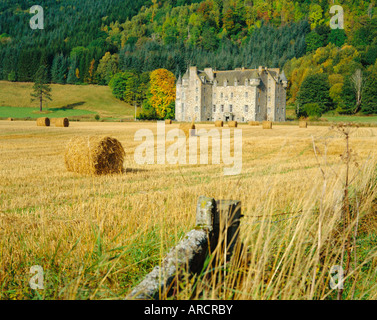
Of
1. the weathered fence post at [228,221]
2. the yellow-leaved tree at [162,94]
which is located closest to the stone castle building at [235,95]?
the yellow-leaved tree at [162,94]

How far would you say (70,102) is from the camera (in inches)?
3996

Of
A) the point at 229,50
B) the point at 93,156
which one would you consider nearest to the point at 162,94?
the point at 229,50

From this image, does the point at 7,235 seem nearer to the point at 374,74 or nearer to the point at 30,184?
the point at 30,184

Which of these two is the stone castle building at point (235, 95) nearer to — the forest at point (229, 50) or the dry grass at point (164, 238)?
the forest at point (229, 50)

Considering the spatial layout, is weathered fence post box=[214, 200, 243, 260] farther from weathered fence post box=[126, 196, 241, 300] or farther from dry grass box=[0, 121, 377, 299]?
dry grass box=[0, 121, 377, 299]

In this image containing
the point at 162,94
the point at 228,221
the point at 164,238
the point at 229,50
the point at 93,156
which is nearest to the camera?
the point at 228,221

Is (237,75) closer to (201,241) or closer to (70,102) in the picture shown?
(70,102)

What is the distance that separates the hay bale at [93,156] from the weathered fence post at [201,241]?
9.40m

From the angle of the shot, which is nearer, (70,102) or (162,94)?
(162,94)

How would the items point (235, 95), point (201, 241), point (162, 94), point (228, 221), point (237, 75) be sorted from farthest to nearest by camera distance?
point (162, 94) → point (237, 75) → point (235, 95) → point (228, 221) → point (201, 241)

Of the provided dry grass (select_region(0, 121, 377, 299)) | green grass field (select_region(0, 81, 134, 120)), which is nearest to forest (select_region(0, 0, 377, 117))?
green grass field (select_region(0, 81, 134, 120))

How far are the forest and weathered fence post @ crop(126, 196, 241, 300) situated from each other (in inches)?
3398

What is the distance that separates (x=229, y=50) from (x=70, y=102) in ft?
247
